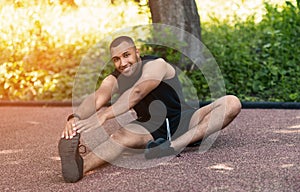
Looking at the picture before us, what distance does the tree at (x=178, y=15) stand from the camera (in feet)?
28.1

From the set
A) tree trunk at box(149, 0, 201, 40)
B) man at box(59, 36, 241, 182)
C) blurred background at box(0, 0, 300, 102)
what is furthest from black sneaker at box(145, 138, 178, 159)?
tree trunk at box(149, 0, 201, 40)

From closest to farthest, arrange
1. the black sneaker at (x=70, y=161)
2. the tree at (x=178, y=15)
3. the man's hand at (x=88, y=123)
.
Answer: the black sneaker at (x=70, y=161)
the man's hand at (x=88, y=123)
the tree at (x=178, y=15)

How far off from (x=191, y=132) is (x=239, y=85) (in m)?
3.54

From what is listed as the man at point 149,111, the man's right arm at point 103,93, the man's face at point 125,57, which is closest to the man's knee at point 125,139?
the man at point 149,111

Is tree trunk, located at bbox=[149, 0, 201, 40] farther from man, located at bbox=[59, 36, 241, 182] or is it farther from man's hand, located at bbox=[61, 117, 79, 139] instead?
man's hand, located at bbox=[61, 117, 79, 139]

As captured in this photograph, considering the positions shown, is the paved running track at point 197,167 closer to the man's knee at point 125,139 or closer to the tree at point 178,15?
the man's knee at point 125,139

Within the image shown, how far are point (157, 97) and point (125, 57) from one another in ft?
1.30

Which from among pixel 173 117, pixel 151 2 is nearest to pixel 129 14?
pixel 151 2

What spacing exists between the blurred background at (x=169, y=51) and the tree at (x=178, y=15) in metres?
0.02

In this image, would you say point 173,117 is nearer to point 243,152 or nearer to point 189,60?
point 243,152

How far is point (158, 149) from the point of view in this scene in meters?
4.71

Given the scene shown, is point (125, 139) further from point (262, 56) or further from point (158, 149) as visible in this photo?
point (262, 56)

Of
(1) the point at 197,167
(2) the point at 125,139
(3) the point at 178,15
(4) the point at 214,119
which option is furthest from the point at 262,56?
(1) the point at 197,167

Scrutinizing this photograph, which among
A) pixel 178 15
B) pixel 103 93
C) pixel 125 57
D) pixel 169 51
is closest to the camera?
pixel 125 57
